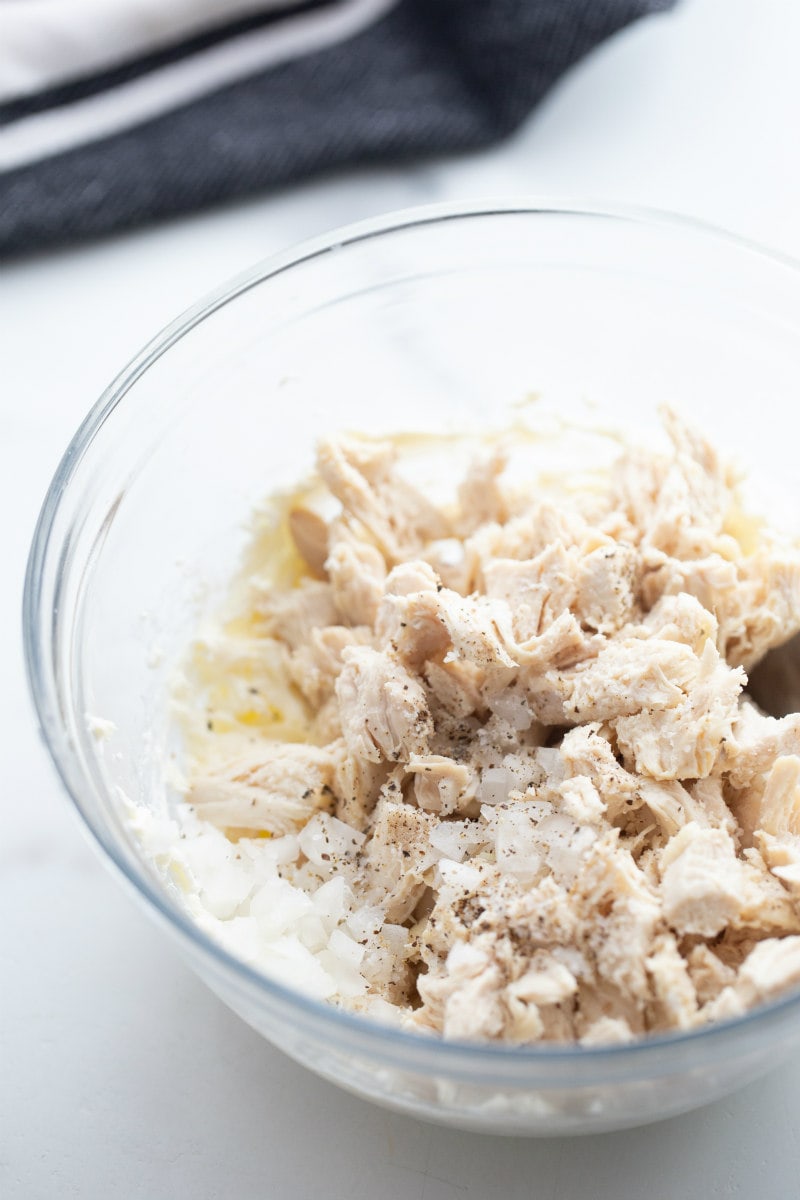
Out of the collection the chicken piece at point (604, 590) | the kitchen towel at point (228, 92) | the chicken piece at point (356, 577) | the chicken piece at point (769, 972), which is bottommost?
the chicken piece at point (769, 972)

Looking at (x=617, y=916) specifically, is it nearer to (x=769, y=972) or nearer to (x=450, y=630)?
(x=769, y=972)

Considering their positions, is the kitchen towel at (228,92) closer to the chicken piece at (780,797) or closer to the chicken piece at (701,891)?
the chicken piece at (780,797)

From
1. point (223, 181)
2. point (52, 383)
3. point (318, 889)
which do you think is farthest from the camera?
point (223, 181)

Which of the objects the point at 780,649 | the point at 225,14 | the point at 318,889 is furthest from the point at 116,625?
the point at 225,14

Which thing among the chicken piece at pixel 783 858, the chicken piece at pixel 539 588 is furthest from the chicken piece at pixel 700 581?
the chicken piece at pixel 783 858

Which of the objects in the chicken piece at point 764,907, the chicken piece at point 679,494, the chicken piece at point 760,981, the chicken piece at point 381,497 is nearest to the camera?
the chicken piece at point 760,981

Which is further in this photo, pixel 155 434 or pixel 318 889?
pixel 155 434

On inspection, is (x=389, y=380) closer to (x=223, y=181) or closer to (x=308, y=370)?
(x=308, y=370)
